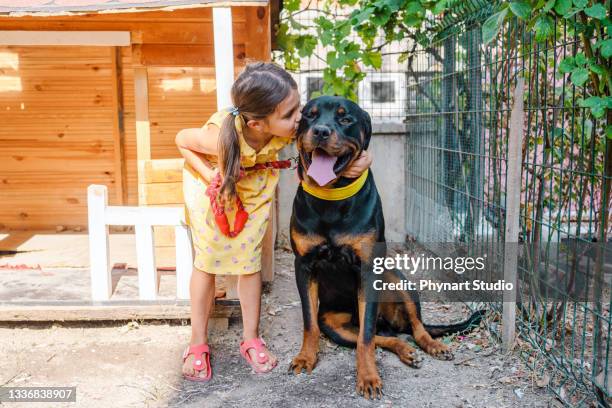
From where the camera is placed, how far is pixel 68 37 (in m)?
4.87

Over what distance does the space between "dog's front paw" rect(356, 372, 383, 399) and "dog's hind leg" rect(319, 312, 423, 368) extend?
0.35 meters

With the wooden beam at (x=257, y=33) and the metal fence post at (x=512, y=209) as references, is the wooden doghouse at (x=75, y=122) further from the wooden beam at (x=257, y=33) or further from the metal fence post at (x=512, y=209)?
the metal fence post at (x=512, y=209)

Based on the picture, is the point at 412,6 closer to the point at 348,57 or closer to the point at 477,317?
the point at 348,57

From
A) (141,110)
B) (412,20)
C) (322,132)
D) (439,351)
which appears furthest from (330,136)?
(141,110)

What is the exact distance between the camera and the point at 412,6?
461 cm

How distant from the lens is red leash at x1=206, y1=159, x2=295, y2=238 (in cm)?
318

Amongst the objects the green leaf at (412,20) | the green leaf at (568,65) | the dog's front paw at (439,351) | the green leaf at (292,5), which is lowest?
the dog's front paw at (439,351)

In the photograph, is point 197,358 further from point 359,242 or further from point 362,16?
point 362,16

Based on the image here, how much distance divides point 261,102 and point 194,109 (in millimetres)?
3185

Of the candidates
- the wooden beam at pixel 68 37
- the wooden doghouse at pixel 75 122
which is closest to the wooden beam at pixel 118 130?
the wooden doghouse at pixel 75 122

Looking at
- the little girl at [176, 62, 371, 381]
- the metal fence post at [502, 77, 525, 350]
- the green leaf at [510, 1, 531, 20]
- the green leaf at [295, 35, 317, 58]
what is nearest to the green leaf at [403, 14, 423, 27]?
the green leaf at [295, 35, 317, 58]

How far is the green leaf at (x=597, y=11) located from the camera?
2.26m

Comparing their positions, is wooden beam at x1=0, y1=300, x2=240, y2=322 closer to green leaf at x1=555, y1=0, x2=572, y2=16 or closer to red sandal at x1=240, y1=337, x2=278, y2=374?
red sandal at x1=240, y1=337, x2=278, y2=374

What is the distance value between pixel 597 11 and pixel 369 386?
1.97m
